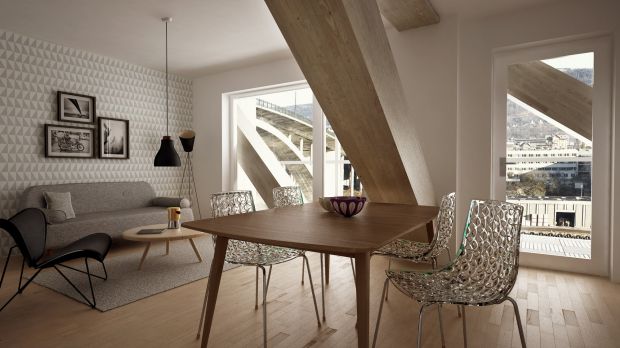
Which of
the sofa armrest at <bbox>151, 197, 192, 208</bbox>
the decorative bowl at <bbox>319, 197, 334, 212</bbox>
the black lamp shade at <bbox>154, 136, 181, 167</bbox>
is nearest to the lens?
the decorative bowl at <bbox>319, 197, 334, 212</bbox>

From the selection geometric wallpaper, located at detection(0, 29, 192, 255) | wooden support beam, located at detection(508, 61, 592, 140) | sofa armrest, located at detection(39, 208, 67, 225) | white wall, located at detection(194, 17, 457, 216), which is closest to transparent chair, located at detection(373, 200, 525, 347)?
white wall, located at detection(194, 17, 457, 216)

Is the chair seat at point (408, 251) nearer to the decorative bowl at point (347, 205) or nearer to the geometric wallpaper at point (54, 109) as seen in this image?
the decorative bowl at point (347, 205)

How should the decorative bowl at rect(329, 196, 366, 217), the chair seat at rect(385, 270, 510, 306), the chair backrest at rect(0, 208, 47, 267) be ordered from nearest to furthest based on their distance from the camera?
the chair seat at rect(385, 270, 510, 306) < the decorative bowl at rect(329, 196, 366, 217) < the chair backrest at rect(0, 208, 47, 267)

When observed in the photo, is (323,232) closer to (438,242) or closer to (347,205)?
(347,205)

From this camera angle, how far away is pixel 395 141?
106 inches

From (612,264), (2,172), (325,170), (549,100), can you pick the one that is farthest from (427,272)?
(2,172)

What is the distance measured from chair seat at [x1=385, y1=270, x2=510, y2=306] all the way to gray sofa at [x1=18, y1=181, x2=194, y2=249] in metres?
3.56

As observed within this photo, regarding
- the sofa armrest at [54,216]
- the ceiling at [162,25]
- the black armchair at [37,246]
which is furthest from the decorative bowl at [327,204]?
the sofa armrest at [54,216]

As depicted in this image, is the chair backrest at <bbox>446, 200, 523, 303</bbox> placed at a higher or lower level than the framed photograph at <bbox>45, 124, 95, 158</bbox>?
lower

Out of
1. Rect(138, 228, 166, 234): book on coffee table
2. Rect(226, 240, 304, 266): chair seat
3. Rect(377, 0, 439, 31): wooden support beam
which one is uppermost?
Rect(377, 0, 439, 31): wooden support beam

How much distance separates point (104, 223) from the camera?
13.1 feet

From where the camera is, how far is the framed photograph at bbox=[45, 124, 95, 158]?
4.30 meters

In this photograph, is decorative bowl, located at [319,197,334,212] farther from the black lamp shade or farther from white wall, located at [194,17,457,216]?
the black lamp shade

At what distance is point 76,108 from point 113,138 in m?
0.59
